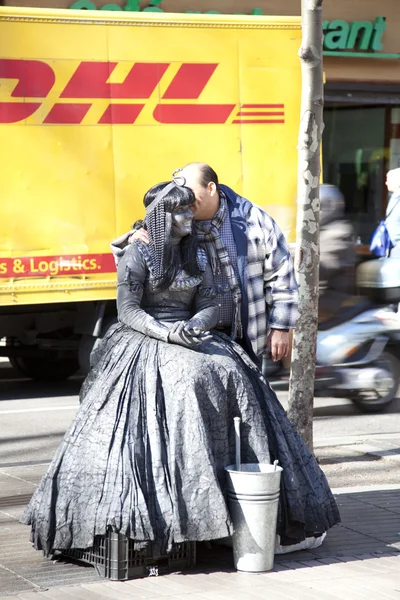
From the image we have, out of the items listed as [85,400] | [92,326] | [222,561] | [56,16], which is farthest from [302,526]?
[56,16]

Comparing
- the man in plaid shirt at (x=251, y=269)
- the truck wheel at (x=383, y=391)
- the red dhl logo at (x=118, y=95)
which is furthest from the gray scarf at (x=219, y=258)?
the red dhl logo at (x=118, y=95)

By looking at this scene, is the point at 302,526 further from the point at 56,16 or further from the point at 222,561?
the point at 56,16

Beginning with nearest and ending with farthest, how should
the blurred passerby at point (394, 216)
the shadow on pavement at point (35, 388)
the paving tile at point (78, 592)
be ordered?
the paving tile at point (78, 592) < the shadow on pavement at point (35, 388) < the blurred passerby at point (394, 216)

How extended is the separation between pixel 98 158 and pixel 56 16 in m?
1.39

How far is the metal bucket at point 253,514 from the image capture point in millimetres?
5305

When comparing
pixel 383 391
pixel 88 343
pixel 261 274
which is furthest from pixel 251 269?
pixel 88 343

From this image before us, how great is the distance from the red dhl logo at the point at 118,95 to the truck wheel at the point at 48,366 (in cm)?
276

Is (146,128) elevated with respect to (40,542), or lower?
elevated

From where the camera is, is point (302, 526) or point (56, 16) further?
point (56, 16)

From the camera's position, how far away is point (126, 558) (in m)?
5.32

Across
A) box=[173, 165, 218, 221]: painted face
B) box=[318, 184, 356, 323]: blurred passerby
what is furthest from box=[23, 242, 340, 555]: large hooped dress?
box=[318, 184, 356, 323]: blurred passerby

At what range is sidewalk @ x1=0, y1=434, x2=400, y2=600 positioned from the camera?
5.13m

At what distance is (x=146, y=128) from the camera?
11336mm

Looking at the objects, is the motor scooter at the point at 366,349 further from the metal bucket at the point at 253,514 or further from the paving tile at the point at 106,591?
the paving tile at the point at 106,591
